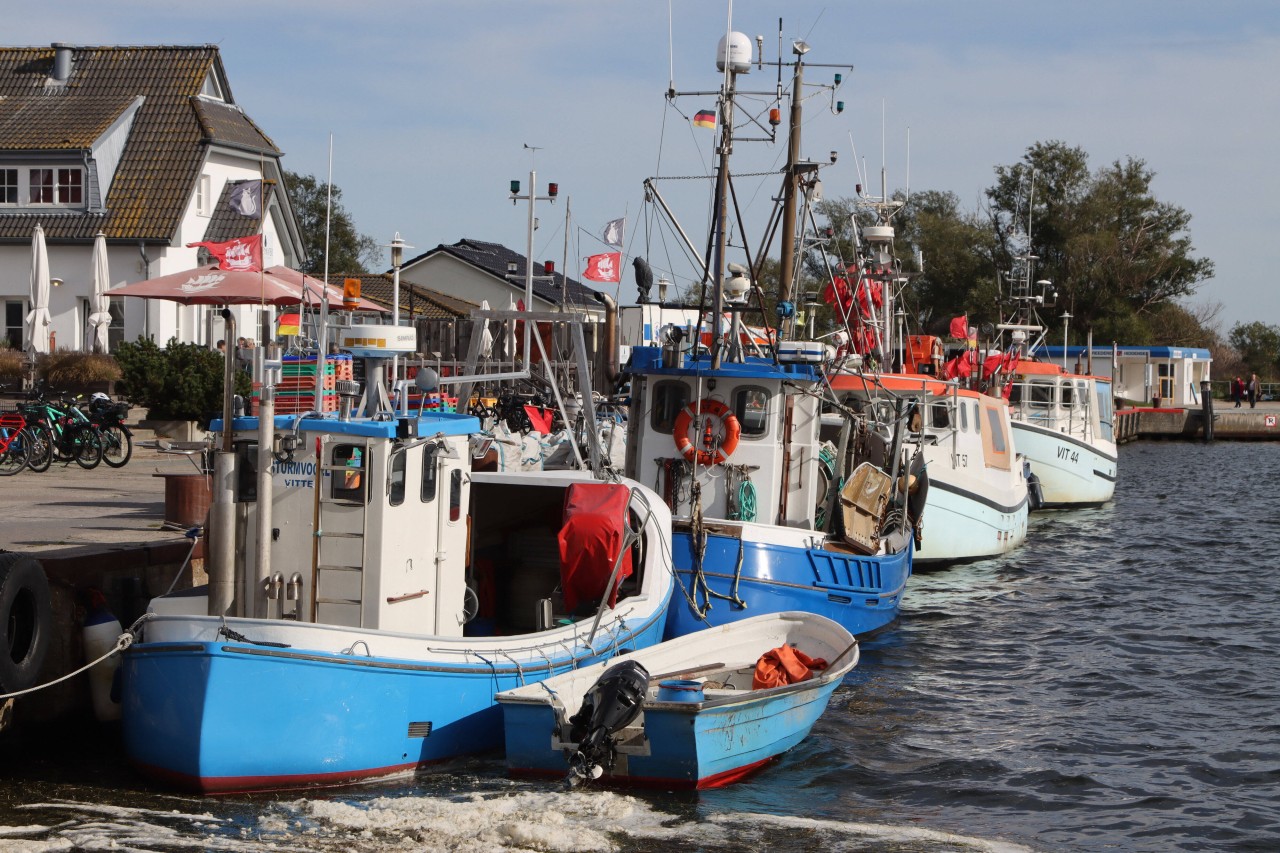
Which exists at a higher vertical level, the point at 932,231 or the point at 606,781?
the point at 932,231

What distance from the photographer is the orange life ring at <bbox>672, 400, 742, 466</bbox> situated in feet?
53.5

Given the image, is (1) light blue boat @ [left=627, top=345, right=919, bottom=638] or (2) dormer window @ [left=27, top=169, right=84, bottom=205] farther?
(2) dormer window @ [left=27, top=169, right=84, bottom=205]

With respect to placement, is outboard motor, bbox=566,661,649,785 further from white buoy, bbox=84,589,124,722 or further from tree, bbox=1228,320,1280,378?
tree, bbox=1228,320,1280,378

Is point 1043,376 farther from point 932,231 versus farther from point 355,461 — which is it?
point 932,231

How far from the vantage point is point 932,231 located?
77.4 metres

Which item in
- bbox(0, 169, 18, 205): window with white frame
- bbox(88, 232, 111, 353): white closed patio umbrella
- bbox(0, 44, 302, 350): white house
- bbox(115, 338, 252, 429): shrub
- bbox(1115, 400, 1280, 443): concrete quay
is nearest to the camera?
bbox(115, 338, 252, 429): shrub

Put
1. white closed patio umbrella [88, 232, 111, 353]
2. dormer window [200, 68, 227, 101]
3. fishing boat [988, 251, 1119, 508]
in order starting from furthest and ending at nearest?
dormer window [200, 68, 227, 101]
fishing boat [988, 251, 1119, 508]
white closed patio umbrella [88, 232, 111, 353]

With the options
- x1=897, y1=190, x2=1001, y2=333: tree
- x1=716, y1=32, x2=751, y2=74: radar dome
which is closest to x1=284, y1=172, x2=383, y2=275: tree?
x1=897, y1=190, x2=1001, y2=333: tree

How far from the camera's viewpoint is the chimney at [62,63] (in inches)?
1454

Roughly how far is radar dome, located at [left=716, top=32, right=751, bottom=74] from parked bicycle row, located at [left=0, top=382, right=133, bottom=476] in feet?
36.9

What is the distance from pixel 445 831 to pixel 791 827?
2.46 m

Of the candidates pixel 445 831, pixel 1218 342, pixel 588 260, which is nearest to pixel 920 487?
pixel 445 831

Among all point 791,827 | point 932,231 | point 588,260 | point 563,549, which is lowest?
point 791,827

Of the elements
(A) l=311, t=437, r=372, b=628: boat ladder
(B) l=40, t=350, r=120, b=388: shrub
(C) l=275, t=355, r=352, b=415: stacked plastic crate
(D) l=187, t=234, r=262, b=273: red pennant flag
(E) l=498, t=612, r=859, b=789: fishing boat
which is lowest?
(E) l=498, t=612, r=859, b=789: fishing boat
